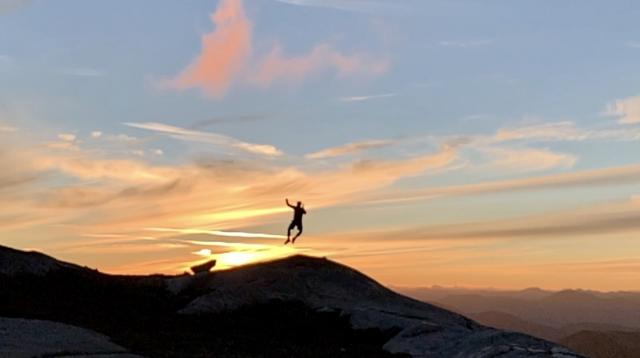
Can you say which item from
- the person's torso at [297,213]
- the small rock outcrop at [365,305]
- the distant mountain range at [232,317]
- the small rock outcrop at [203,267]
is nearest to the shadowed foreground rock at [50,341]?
the distant mountain range at [232,317]

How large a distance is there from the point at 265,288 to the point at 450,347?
45.7 feet

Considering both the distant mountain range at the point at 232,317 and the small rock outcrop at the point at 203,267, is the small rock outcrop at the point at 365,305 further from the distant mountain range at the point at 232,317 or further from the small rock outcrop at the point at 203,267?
the small rock outcrop at the point at 203,267

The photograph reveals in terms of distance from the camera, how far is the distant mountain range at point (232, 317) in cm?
2841

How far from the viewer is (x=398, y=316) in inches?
1449

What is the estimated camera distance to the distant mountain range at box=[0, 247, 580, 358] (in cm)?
2841

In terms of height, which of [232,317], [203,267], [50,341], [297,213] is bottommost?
[50,341]

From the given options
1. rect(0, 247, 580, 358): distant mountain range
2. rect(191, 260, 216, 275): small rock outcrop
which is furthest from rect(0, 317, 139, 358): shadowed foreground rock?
rect(191, 260, 216, 275): small rock outcrop

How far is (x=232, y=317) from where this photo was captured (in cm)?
3753

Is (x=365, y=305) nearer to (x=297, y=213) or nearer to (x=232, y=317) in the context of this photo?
(x=232, y=317)

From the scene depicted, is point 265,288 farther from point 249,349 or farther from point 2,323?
point 2,323

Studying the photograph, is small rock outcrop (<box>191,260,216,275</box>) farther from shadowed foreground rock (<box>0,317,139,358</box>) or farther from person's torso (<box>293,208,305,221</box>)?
shadowed foreground rock (<box>0,317,139,358</box>)

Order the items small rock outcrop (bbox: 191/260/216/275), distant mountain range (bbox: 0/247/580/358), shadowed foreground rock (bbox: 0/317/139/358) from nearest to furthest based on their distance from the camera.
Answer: shadowed foreground rock (bbox: 0/317/139/358)
distant mountain range (bbox: 0/247/580/358)
small rock outcrop (bbox: 191/260/216/275)

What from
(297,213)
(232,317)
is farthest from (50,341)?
(297,213)

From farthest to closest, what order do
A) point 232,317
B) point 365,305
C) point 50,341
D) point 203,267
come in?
1. point 203,267
2. point 365,305
3. point 232,317
4. point 50,341
